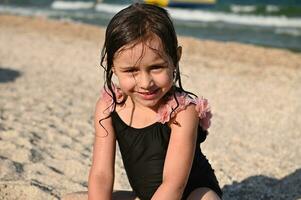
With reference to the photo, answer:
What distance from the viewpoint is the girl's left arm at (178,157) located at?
2.23 meters

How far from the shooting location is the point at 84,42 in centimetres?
1333

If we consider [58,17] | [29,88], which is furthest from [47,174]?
[58,17]

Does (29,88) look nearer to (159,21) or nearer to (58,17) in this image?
(159,21)

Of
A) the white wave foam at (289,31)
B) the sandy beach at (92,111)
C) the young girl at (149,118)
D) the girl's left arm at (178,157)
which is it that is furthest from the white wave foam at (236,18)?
the girl's left arm at (178,157)

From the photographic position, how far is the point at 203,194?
7.84ft

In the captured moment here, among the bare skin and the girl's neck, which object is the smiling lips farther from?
the bare skin

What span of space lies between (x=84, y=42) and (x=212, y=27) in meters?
6.50

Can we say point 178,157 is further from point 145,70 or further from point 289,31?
point 289,31

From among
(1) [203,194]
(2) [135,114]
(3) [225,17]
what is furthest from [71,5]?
(1) [203,194]

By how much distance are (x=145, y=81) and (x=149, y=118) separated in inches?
11.2

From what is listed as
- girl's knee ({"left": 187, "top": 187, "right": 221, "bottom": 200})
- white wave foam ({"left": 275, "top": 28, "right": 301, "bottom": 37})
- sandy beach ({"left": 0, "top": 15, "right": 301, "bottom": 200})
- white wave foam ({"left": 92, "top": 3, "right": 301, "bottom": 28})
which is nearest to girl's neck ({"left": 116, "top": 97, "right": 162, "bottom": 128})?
girl's knee ({"left": 187, "top": 187, "right": 221, "bottom": 200})

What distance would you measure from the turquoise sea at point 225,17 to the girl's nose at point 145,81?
1109cm

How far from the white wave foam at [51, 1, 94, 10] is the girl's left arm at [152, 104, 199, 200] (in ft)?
84.2

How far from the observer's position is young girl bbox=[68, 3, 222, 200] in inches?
82.7
